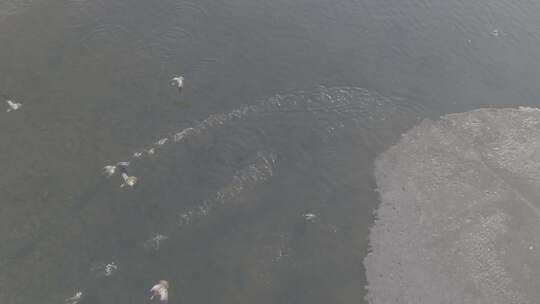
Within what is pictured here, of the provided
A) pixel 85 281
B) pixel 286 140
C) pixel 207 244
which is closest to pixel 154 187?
pixel 207 244

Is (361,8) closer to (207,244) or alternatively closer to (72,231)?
(207,244)

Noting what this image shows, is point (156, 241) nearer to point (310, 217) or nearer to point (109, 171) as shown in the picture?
point (109, 171)

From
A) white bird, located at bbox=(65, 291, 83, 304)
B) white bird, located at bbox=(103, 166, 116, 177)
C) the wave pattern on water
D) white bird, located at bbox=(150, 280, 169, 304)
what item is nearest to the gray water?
the wave pattern on water

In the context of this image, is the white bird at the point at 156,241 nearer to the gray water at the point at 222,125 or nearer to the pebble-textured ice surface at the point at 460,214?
the gray water at the point at 222,125

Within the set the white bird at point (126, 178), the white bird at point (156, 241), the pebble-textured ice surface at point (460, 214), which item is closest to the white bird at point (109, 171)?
the white bird at point (126, 178)

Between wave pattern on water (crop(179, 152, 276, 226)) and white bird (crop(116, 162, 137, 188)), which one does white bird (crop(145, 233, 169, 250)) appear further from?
white bird (crop(116, 162, 137, 188))
